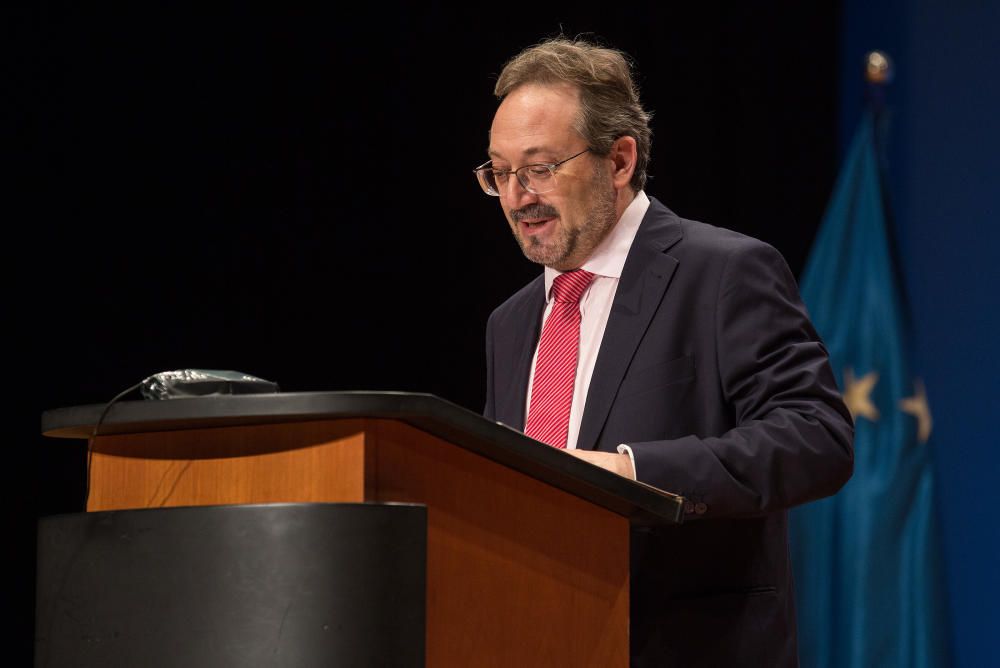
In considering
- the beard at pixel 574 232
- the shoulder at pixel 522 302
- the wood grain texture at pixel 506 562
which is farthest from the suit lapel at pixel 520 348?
the wood grain texture at pixel 506 562

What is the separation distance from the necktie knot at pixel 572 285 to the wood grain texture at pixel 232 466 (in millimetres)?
1063

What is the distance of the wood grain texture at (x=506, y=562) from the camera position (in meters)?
1.12

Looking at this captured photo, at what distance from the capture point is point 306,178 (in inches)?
149

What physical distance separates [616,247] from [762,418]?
507mm

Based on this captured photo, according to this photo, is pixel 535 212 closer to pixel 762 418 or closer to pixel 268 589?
pixel 762 418

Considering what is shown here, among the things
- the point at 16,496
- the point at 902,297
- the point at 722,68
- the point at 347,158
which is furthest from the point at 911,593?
the point at 16,496

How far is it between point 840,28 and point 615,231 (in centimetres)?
222

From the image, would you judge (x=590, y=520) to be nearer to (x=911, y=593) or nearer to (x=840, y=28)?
(x=911, y=593)

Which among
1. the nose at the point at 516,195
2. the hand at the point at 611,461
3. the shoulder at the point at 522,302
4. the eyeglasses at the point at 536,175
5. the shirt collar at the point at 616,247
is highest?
the eyeglasses at the point at 536,175

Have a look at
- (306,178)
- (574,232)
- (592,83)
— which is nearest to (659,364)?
(574,232)

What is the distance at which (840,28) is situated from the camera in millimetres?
4020

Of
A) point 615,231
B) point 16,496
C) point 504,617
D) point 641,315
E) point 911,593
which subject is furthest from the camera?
point 911,593

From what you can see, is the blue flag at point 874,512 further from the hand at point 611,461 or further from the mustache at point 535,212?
the hand at point 611,461

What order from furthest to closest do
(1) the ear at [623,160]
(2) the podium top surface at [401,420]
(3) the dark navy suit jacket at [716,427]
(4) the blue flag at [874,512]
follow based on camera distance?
(4) the blue flag at [874,512] < (1) the ear at [623,160] < (3) the dark navy suit jacket at [716,427] < (2) the podium top surface at [401,420]
